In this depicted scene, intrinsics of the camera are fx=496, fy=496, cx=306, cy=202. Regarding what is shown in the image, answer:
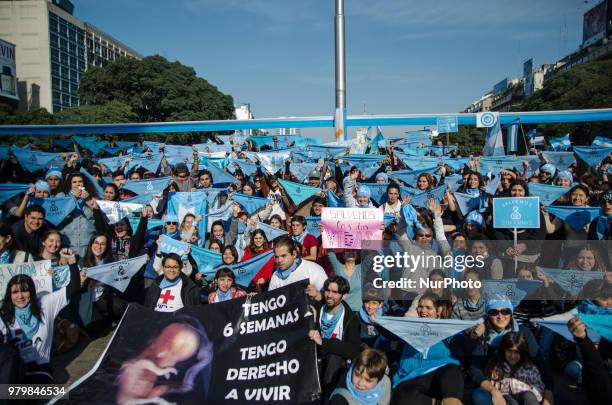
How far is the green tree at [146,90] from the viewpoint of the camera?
4962 centimetres

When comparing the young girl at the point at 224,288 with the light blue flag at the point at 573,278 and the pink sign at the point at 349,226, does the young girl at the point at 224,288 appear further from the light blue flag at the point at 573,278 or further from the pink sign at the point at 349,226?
the light blue flag at the point at 573,278

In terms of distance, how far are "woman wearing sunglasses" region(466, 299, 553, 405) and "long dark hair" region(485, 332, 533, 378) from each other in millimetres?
101

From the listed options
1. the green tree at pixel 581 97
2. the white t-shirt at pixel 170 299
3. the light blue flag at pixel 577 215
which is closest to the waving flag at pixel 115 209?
the white t-shirt at pixel 170 299

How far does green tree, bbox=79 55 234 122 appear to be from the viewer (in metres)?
49.6

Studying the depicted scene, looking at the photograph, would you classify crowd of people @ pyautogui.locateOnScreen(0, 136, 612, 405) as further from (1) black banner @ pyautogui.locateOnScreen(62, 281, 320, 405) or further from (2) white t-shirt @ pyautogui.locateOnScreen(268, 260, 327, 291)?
(1) black banner @ pyautogui.locateOnScreen(62, 281, 320, 405)

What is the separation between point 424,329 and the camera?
12.8 feet

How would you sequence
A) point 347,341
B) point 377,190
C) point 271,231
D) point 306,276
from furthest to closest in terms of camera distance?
1. point 377,190
2. point 271,231
3. point 306,276
4. point 347,341

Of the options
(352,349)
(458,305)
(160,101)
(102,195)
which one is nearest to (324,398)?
(352,349)

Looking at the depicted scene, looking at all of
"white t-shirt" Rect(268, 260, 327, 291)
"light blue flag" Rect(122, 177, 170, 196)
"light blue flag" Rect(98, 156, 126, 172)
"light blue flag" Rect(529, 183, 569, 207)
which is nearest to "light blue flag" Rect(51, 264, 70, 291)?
"white t-shirt" Rect(268, 260, 327, 291)

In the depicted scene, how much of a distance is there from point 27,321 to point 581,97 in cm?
4364

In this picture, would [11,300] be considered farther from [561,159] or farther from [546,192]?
[561,159]

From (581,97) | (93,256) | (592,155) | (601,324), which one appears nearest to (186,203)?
(93,256)

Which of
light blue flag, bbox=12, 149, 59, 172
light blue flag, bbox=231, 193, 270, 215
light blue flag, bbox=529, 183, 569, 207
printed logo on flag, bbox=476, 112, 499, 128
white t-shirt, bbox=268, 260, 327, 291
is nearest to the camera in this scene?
white t-shirt, bbox=268, 260, 327, 291

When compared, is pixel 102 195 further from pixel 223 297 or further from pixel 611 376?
pixel 611 376
